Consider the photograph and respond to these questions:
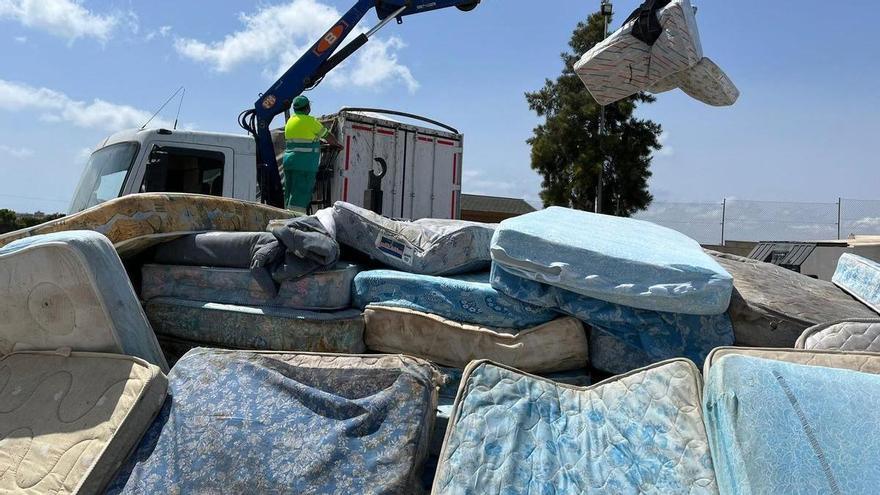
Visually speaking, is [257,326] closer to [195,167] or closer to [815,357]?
[815,357]

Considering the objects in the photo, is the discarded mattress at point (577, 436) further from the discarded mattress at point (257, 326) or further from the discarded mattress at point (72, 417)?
the discarded mattress at point (72, 417)

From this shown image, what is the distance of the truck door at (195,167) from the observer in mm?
5453

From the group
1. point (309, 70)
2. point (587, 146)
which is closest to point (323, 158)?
point (309, 70)

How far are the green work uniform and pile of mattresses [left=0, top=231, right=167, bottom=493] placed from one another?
12.4 feet

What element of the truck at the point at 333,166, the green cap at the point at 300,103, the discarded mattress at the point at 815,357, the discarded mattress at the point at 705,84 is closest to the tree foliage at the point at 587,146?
the truck at the point at 333,166

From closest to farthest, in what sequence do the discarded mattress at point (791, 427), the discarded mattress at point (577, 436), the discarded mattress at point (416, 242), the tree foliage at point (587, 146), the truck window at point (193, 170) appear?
1. the discarded mattress at point (791, 427)
2. the discarded mattress at point (577, 436)
3. the discarded mattress at point (416, 242)
4. the truck window at point (193, 170)
5. the tree foliage at point (587, 146)

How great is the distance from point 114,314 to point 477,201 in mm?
28351

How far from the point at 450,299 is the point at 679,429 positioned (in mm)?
970

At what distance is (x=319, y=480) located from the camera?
5.66 feet

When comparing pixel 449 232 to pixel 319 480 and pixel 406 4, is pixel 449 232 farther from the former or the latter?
pixel 406 4

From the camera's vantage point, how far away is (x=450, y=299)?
246 cm

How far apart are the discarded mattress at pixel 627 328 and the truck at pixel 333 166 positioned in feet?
12.6

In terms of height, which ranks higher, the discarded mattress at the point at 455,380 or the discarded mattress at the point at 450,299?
the discarded mattress at the point at 450,299

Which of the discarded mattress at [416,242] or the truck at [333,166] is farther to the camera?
the truck at [333,166]
